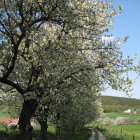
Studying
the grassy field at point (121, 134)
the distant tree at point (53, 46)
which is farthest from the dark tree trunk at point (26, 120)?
the grassy field at point (121, 134)

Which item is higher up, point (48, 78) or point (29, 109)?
point (48, 78)

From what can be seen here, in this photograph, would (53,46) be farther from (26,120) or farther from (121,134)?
(121,134)

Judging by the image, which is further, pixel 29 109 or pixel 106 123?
pixel 106 123

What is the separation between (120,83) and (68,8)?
22.8 feet

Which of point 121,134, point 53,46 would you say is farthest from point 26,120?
point 121,134

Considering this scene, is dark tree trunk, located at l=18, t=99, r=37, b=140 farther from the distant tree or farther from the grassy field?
the grassy field

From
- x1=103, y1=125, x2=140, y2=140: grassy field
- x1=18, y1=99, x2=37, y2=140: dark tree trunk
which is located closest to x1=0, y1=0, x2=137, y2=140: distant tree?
x1=18, y1=99, x2=37, y2=140: dark tree trunk

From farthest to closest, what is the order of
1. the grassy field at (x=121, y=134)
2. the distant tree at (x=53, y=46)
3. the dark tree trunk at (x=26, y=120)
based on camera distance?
the grassy field at (x=121, y=134)
the dark tree trunk at (x=26, y=120)
the distant tree at (x=53, y=46)

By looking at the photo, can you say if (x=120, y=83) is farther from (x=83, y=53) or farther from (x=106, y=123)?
(x=106, y=123)

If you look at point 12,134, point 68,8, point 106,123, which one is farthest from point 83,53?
point 106,123

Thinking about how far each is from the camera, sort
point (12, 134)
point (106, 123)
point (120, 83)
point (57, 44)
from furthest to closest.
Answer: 1. point (106, 123)
2. point (12, 134)
3. point (120, 83)
4. point (57, 44)

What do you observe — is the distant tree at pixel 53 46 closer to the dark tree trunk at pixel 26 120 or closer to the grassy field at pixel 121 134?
the dark tree trunk at pixel 26 120

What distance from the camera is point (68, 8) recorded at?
15.5 m

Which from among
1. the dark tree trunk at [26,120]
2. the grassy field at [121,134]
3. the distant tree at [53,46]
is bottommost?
the grassy field at [121,134]
